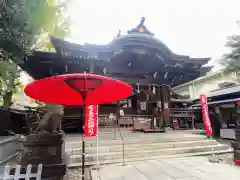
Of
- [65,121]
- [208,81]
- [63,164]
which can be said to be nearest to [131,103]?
[65,121]

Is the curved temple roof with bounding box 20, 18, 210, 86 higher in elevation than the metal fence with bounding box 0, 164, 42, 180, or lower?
higher

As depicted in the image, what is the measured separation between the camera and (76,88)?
327cm

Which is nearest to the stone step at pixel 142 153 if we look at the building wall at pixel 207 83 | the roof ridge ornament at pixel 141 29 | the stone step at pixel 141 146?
the stone step at pixel 141 146

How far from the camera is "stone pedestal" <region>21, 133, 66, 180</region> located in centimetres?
316

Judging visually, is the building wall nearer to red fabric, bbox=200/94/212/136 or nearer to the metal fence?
red fabric, bbox=200/94/212/136

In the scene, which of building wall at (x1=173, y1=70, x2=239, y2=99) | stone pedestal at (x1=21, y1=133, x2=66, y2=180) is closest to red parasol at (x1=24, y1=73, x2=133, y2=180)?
stone pedestal at (x1=21, y1=133, x2=66, y2=180)

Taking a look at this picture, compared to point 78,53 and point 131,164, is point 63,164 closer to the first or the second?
point 131,164

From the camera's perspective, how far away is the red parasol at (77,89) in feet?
9.70

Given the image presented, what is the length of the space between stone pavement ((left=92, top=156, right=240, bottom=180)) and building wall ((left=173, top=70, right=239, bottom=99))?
14155 millimetres

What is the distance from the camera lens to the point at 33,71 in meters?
8.98

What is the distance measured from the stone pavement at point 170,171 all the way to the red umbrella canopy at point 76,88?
75.9 inches

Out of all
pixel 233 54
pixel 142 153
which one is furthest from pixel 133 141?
pixel 233 54

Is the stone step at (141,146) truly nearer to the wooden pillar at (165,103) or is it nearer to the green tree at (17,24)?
the green tree at (17,24)

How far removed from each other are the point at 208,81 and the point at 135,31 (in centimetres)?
1274
